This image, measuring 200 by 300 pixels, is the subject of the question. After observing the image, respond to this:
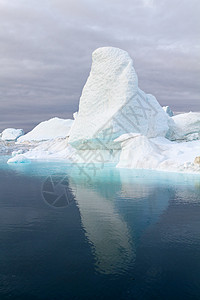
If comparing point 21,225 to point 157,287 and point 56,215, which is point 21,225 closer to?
point 56,215

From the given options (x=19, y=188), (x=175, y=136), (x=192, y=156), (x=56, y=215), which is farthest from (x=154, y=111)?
(x=56, y=215)

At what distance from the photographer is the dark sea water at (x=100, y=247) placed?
19.4 ft

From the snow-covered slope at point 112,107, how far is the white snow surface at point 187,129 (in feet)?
12.4

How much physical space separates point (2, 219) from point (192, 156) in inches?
783

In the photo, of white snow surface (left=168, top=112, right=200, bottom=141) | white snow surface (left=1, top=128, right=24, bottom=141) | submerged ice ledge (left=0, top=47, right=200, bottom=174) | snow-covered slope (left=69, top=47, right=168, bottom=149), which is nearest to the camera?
submerged ice ledge (left=0, top=47, right=200, bottom=174)

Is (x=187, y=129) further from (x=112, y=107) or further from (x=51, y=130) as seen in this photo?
(x=51, y=130)

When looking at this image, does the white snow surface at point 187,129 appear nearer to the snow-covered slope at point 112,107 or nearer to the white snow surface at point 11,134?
the snow-covered slope at point 112,107

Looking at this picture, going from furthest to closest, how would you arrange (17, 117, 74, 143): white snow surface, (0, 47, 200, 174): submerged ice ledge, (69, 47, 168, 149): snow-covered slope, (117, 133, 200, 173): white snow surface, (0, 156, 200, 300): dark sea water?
1. (17, 117, 74, 143): white snow surface
2. (69, 47, 168, 149): snow-covered slope
3. (0, 47, 200, 174): submerged ice ledge
4. (117, 133, 200, 173): white snow surface
5. (0, 156, 200, 300): dark sea water

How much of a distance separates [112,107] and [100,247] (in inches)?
1138

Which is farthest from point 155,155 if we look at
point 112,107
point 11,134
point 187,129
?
point 11,134

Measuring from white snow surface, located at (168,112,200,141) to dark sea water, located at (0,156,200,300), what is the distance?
2760 cm

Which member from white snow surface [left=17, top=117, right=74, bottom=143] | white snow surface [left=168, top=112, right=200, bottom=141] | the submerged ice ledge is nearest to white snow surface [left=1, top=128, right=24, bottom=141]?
white snow surface [left=17, top=117, right=74, bottom=143]

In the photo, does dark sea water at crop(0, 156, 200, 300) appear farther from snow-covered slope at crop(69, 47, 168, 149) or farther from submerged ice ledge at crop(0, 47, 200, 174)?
snow-covered slope at crop(69, 47, 168, 149)

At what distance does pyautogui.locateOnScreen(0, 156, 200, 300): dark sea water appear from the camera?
19.4 ft
